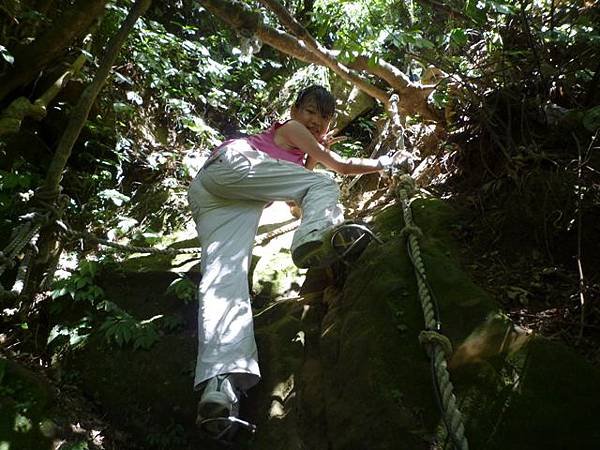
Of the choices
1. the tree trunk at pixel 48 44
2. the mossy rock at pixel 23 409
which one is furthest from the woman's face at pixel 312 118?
the mossy rock at pixel 23 409

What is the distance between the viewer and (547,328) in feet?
6.40

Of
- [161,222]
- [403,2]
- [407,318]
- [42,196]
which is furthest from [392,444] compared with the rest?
[403,2]

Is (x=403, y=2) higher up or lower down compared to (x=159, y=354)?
higher up

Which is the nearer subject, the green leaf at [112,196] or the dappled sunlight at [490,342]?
the dappled sunlight at [490,342]

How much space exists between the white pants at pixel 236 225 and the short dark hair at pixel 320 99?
1.52ft

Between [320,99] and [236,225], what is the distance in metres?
1.01

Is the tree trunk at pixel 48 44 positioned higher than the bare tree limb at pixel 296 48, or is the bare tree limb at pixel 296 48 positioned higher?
the tree trunk at pixel 48 44

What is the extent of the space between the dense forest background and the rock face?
0.18m

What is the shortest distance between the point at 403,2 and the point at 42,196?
15.4 ft

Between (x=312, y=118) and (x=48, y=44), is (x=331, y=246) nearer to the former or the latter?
(x=312, y=118)

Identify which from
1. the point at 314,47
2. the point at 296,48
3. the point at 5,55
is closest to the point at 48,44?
the point at 5,55

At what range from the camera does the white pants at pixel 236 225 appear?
2232 mm

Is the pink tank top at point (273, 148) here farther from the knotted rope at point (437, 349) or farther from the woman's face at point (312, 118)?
the knotted rope at point (437, 349)

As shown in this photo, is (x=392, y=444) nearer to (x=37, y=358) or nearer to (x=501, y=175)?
(x=501, y=175)
